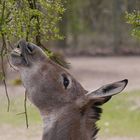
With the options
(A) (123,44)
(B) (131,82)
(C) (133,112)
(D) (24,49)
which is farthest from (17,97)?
(A) (123,44)

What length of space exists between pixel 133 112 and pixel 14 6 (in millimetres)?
12523

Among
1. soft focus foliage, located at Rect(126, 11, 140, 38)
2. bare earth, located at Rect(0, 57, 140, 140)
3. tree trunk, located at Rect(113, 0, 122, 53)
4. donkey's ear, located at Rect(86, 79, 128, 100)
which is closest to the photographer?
donkey's ear, located at Rect(86, 79, 128, 100)

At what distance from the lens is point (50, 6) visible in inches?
311

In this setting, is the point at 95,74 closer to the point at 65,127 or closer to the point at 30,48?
the point at 30,48

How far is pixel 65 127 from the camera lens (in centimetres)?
584

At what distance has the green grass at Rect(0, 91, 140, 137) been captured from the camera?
17297 mm

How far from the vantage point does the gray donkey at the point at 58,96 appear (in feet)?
19.1

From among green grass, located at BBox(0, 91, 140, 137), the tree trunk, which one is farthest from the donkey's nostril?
the tree trunk

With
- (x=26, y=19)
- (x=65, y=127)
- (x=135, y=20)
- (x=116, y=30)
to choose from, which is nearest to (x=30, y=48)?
(x=65, y=127)

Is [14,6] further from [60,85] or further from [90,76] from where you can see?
[90,76]

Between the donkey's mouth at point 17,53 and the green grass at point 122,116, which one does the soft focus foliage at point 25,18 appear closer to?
the donkey's mouth at point 17,53

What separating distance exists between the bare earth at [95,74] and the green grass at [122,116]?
3.13 feet

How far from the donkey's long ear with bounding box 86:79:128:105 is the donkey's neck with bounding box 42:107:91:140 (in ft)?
0.75

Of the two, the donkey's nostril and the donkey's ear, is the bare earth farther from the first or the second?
the donkey's ear
